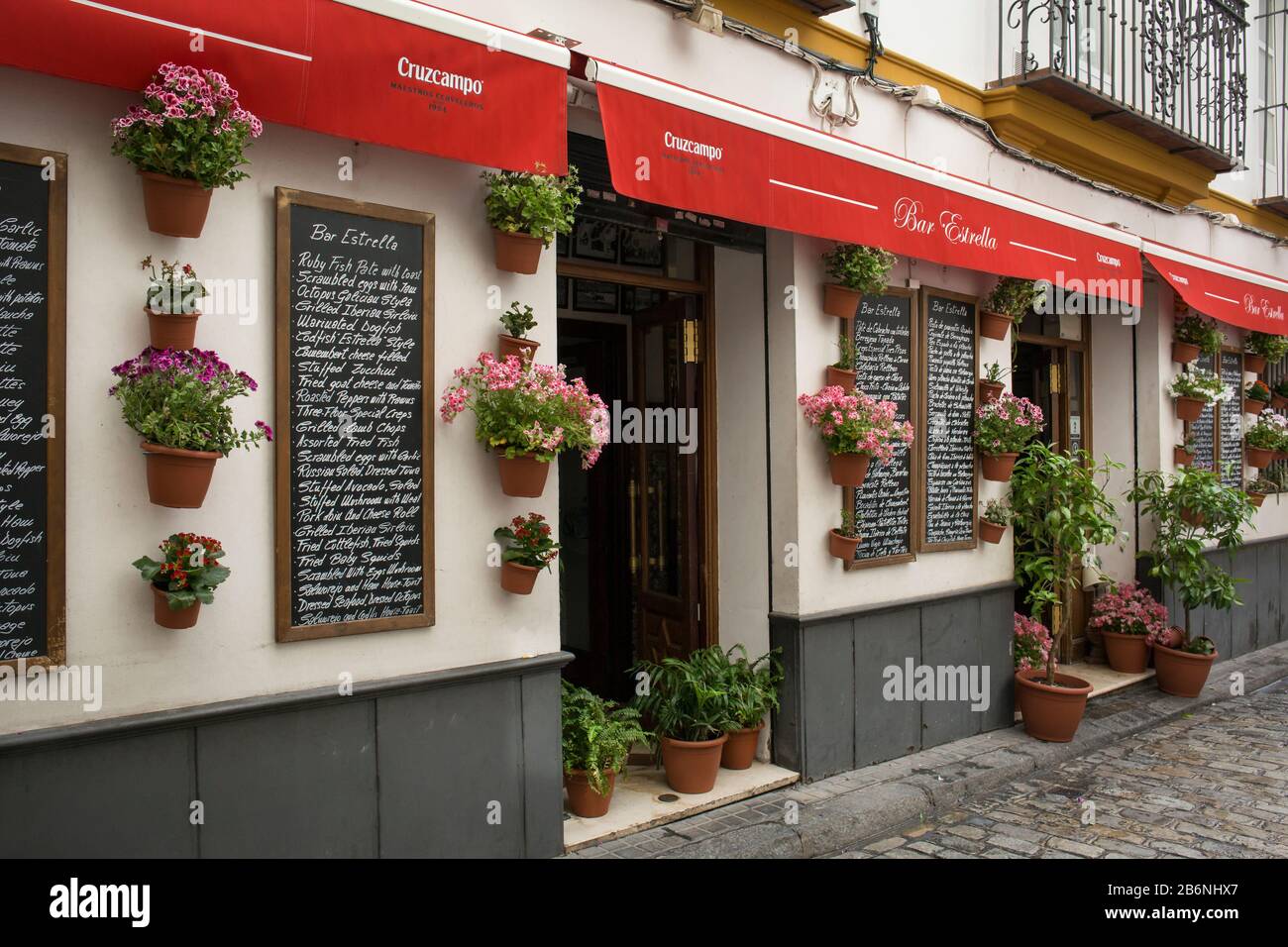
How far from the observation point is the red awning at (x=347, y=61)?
10.6ft

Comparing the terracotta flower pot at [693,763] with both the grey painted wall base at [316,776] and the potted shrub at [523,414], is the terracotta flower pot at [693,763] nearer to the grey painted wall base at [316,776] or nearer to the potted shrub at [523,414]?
the grey painted wall base at [316,776]

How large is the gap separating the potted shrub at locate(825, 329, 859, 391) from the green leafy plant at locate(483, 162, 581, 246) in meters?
2.29

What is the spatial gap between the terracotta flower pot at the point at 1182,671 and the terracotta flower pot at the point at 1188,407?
2.32 metres

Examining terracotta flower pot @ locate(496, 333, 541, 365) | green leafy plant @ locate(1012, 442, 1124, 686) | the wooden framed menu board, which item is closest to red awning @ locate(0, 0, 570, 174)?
terracotta flower pot @ locate(496, 333, 541, 365)

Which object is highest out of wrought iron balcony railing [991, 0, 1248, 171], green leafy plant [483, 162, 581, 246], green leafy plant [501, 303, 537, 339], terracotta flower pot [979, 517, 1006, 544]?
wrought iron balcony railing [991, 0, 1248, 171]

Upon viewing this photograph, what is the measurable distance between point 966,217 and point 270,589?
16.5 feet

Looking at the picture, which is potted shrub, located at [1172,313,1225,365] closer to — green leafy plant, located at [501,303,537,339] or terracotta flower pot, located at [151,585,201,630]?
green leafy plant, located at [501,303,537,339]

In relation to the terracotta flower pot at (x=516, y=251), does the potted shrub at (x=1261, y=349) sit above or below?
above

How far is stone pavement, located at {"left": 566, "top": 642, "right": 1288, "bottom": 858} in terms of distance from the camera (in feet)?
16.8

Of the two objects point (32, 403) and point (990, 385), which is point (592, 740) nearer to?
point (32, 403)

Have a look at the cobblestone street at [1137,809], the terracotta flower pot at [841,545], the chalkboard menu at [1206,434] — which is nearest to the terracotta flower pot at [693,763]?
the cobblestone street at [1137,809]

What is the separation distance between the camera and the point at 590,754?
498 centimetres

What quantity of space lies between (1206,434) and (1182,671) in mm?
2823
